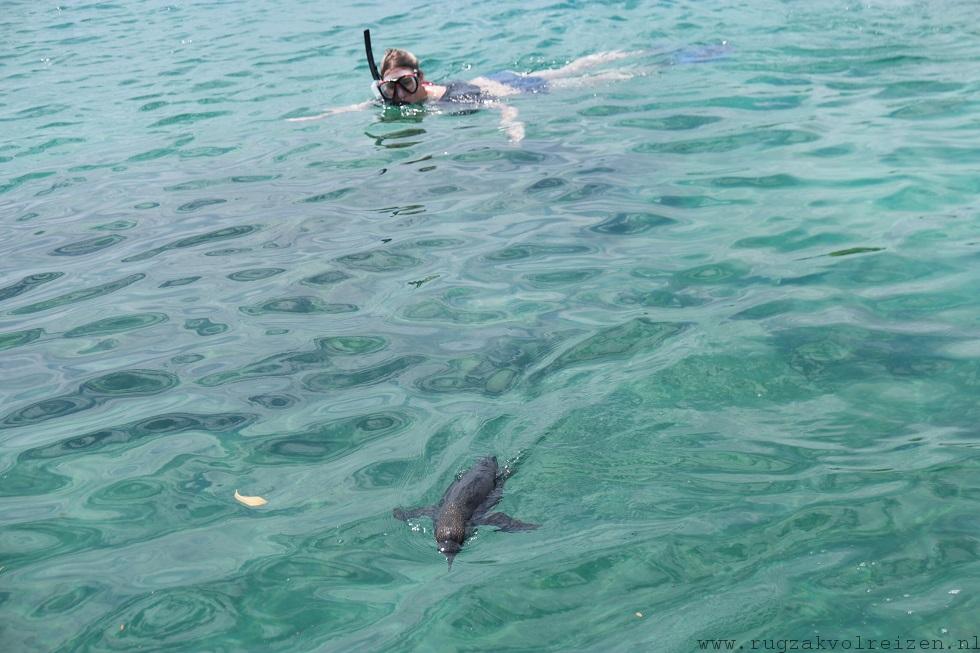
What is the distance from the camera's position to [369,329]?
5258 millimetres

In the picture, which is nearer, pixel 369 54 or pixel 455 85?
pixel 369 54

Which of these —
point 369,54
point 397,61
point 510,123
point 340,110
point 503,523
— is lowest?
point 503,523

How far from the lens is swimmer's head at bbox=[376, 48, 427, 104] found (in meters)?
9.80

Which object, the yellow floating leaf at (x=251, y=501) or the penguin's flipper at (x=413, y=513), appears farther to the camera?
the yellow floating leaf at (x=251, y=501)

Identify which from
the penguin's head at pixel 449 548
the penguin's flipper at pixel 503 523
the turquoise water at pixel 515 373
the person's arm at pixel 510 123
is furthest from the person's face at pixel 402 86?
the penguin's head at pixel 449 548

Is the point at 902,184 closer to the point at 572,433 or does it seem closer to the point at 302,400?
the point at 572,433

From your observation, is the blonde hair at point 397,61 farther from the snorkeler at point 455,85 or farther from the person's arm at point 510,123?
the person's arm at point 510,123

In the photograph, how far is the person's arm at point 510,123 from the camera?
28.2 feet

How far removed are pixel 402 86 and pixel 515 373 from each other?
6108 millimetres

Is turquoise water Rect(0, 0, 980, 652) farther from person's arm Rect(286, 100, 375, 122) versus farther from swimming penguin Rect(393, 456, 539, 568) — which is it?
person's arm Rect(286, 100, 375, 122)

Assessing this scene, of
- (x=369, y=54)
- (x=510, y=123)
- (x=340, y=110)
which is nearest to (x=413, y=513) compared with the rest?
(x=510, y=123)

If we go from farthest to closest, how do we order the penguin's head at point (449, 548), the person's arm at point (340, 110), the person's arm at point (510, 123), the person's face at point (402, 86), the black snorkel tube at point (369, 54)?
the person's arm at point (340, 110), the person's face at point (402, 86), the black snorkel tube at point (369, 54), the person's arm at point (510, 123), the penguin's head at point (449, 548)

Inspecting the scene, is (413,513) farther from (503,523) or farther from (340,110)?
(340,110)

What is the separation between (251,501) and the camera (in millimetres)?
3828
